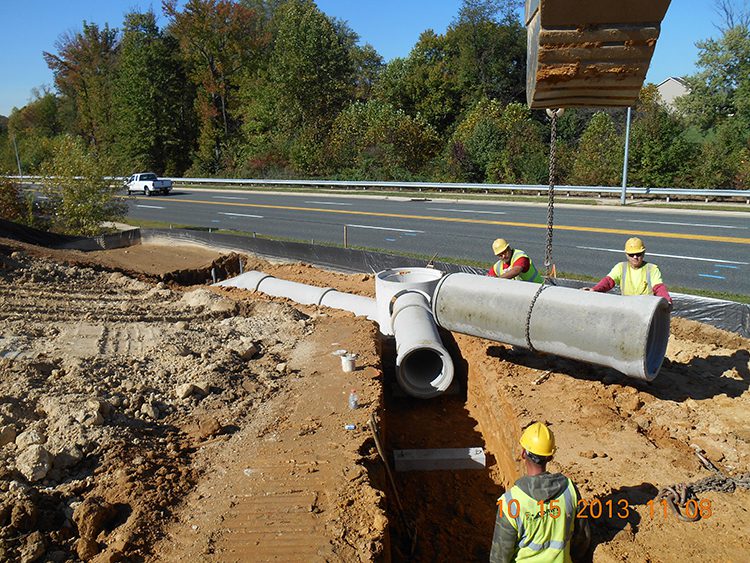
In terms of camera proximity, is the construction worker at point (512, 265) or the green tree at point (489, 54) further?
the green tree at point (489, 54)

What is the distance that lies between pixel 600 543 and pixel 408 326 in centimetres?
429

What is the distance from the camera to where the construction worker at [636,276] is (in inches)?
266

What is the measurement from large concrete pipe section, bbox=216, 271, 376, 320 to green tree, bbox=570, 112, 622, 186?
20.8 metres

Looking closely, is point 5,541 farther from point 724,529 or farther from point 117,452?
point 724,529

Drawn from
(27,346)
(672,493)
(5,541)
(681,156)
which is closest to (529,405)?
(672,493)

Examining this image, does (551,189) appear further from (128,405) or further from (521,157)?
(521,157)

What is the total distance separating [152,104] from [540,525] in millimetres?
55682

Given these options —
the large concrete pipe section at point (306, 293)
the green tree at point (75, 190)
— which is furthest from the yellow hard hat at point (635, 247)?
the green tree at point (75, 190)

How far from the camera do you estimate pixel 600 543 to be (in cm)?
448

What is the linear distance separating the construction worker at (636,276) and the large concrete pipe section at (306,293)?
180 inches

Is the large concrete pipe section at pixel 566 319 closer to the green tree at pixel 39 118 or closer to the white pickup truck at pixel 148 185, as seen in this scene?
the white pickup truck at pixel 148 185

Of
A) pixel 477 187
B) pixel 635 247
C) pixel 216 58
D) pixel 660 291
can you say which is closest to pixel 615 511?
pixel 660 291

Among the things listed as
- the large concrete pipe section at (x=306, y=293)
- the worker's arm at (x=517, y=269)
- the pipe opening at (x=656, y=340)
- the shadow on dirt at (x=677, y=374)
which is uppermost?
the worker's arm at (x=517, y=269)

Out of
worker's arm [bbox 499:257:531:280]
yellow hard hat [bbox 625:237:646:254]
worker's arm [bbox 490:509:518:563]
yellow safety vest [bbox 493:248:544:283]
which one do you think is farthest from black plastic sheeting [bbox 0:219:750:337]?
worker's arm [bbox 490:509:518:563]
